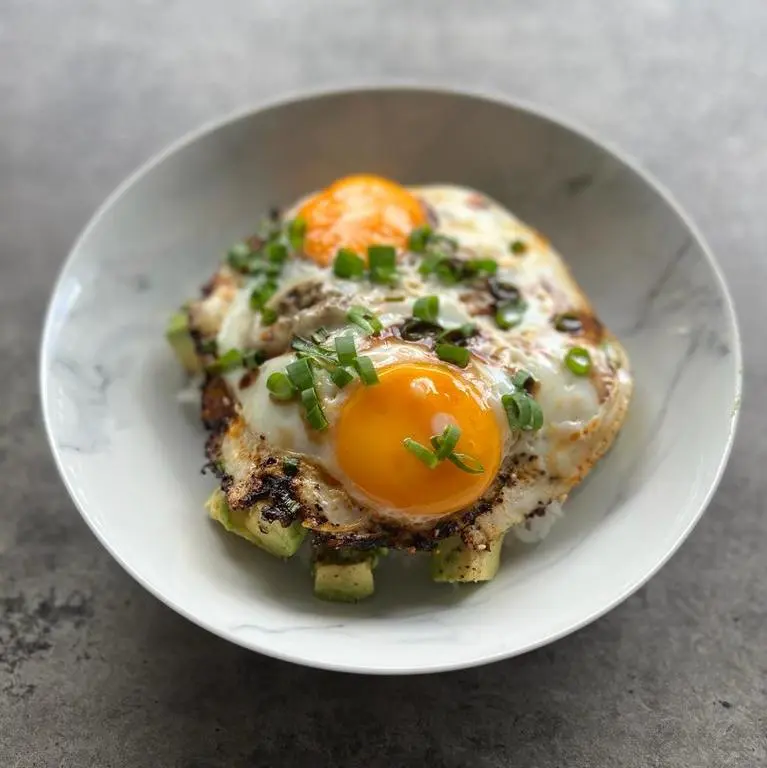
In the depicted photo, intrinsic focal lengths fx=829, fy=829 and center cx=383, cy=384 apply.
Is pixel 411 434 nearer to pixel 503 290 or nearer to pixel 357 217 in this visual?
pixel 503 290

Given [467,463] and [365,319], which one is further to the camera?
[365,319]

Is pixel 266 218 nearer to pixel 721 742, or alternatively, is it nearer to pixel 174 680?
pixel 174 680

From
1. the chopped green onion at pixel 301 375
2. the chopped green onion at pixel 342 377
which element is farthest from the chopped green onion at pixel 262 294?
the chopped green onion at pixel 342 377

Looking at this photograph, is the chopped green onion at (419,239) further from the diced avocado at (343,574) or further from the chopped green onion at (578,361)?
the diced avocado at (343,574)

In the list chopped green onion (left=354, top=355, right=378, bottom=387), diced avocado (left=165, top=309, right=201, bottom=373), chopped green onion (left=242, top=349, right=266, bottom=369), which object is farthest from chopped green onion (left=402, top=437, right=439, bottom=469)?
diced avocado (left=165, top=309, right=201, bottom=373)

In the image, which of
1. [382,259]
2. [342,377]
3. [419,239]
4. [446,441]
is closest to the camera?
[446,441]

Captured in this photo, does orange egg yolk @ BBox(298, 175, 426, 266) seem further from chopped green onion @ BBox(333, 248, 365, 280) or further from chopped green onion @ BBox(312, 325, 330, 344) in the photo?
chopped green onion @ BBox(312, 325, 330, 344)

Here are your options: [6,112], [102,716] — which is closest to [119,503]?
[102,716]

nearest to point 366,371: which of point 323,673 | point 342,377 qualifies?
point 342,377
